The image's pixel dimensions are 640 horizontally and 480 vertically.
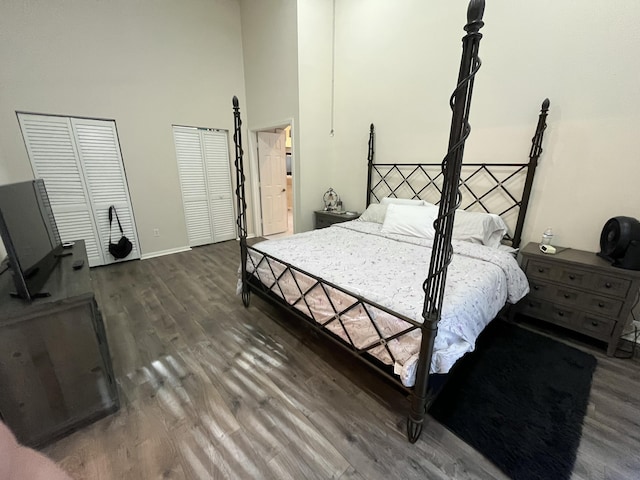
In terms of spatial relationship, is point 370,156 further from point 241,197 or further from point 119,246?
point 119,246

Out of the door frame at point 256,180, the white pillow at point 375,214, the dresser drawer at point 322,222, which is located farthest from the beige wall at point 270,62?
the white pillow at point 375,214

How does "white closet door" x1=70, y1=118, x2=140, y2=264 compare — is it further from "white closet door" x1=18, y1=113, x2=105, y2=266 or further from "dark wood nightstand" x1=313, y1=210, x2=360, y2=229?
"dark wood nightstand" x1=313, y1=210, x2=360, y2=229

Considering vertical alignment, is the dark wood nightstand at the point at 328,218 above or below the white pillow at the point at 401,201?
below

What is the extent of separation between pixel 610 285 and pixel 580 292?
0.18 meters

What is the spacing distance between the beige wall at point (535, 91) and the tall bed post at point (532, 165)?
0.21 feet

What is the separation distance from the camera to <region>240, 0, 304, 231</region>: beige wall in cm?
365

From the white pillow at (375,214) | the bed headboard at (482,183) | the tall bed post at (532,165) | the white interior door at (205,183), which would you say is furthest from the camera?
the white interior door at (205,183)

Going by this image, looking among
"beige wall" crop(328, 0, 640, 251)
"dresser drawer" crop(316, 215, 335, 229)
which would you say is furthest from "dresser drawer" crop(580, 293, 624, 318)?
"dresser drawer" crop(316, 215, 335, 229)

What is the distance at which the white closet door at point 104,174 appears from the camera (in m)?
3.48

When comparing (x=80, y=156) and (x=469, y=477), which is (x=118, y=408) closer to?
(x=469, y=477)

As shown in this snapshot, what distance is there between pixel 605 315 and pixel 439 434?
164 cm

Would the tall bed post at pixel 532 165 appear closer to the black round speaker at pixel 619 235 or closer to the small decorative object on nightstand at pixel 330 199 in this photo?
the black round speaker at pixel 619 235

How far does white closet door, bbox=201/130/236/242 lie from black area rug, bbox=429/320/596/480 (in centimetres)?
425

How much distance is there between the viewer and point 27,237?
1482mm
